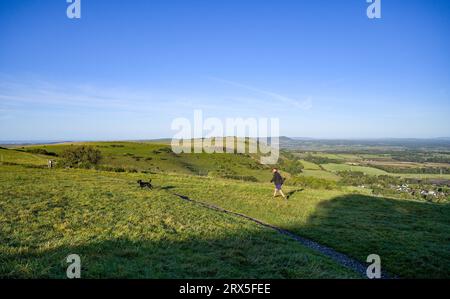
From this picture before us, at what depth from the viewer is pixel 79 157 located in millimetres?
52844

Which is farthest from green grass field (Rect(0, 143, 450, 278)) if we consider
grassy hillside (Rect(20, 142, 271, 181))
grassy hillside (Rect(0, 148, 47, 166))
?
grassy hillside (Rect(20, 142, 271, 181))

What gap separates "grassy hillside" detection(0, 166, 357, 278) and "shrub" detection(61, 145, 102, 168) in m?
30.9

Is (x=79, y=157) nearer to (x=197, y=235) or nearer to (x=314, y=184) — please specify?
(x=314, y=184)

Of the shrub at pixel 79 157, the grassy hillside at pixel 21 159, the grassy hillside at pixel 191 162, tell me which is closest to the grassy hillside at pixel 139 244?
the shrub at pixel 79 157

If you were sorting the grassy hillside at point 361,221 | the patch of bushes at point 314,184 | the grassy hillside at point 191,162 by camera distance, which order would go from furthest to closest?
the grassy hillside at point 191,162 < the patch of bushes at point 314,184 < the grassy hillside at point 361,221

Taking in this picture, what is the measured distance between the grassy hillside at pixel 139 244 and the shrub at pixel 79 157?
30880 mm

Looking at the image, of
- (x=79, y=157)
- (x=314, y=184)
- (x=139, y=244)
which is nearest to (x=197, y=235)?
(x=139, y=244)

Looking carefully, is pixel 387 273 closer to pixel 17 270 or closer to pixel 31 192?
pixel 17 270

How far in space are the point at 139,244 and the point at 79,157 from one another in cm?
4761

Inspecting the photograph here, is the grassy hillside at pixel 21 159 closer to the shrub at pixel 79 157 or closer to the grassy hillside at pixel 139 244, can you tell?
the shrub at pixel 79 157

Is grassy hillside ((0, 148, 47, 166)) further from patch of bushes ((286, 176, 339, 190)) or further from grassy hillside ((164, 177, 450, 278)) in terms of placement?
patch of bushes ((286, 176, 339, 190))

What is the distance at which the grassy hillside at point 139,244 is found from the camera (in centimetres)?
861

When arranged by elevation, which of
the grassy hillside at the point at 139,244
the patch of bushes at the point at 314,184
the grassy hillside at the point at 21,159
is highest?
the grassy hillside at the point at 21,159

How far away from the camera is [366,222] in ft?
66.6
